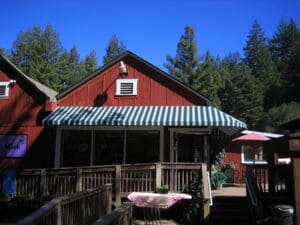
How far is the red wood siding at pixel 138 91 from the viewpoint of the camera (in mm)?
14688

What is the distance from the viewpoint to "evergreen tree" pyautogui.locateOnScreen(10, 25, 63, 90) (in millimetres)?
40569

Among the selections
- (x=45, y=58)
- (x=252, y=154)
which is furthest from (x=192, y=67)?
(x=252, y=154)

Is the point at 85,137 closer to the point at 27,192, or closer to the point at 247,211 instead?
the point at 27,192

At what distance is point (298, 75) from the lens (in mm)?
48000

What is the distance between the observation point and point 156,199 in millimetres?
10766

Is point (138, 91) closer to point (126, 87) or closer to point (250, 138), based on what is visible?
point (126, 87)

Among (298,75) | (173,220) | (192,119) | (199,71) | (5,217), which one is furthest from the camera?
(298,75)

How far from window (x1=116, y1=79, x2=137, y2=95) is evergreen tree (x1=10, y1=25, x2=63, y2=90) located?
26.5m

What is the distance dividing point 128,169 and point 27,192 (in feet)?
11.9

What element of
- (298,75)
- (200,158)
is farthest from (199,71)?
(200,158)

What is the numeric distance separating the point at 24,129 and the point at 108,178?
17.1 ft

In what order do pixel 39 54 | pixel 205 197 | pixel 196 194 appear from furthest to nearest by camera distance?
pixel 39 54 → pixel 196 194 → pixel 205 197

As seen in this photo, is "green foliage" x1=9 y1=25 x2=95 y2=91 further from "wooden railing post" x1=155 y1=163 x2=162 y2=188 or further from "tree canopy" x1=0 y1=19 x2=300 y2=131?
"wooden railing post" x1=155 y1=163 x2=162 y2=188

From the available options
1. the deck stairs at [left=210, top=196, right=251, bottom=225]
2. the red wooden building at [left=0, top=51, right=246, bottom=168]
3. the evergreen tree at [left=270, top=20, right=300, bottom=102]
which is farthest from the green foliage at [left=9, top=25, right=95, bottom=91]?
the deck stairs at [left=210, top=196, right=251, bottom=225]
